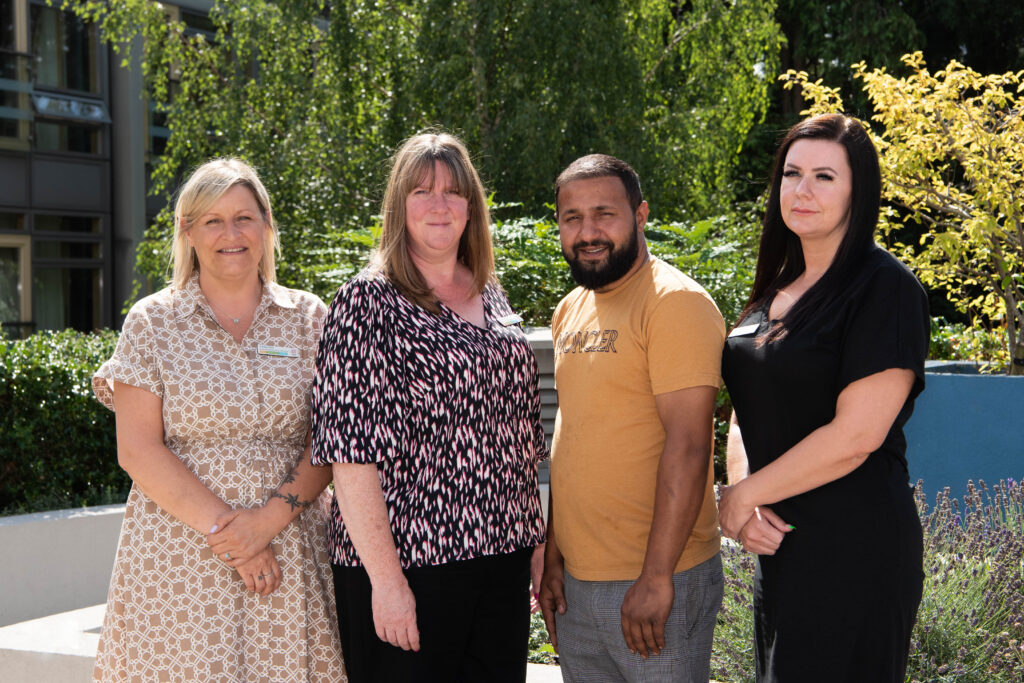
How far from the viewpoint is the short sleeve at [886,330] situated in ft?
7.48

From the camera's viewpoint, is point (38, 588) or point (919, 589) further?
point (38, 588)

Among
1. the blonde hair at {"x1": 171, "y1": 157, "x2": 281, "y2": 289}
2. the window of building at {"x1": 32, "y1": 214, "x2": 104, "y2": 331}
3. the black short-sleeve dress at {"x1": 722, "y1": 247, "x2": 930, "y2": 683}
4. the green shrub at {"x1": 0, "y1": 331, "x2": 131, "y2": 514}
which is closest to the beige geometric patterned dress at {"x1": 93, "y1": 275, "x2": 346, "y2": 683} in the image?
the blonde hair at {"x1": 171, "y1": 157, "x2": 281, "y2": 289}

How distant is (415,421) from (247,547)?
611 millimetres

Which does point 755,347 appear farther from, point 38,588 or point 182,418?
point 38,588

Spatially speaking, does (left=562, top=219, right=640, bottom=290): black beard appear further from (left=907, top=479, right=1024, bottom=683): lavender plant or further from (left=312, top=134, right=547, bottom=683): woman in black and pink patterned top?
(left=907, top=479, right=1024, bottom=683): lavender plant

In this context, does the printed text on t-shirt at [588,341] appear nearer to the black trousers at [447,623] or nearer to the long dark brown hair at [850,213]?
the long dark brown hair at [850,213]

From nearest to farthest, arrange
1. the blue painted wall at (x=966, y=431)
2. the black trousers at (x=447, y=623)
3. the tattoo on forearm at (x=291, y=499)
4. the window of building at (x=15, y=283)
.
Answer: the black trousers at (x=447, y=623) < the tattoo on forearm at (x=291, y=499) < the blue painted wall at (x=966, y=431) < the window of building at (x=15, y=283)

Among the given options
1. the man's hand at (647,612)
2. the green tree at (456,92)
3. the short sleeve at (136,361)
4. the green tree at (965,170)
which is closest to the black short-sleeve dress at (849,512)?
the man's hand at (647,612)

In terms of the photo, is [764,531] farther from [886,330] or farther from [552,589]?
[552,589]

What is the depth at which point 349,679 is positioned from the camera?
2787mm

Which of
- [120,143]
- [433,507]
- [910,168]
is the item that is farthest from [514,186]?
[120,143]

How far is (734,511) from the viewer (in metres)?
2.50

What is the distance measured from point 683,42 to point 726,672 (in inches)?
393

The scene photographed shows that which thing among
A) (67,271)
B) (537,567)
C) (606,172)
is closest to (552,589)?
(537,567)
